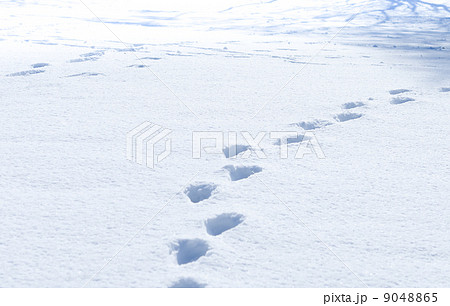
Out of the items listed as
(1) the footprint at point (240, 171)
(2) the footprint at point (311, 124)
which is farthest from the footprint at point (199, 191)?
(2) the footprint at point (311, 124)

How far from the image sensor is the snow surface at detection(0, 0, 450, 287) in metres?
1.81

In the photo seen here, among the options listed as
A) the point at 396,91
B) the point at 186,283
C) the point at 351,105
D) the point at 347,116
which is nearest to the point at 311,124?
the point at 347,116

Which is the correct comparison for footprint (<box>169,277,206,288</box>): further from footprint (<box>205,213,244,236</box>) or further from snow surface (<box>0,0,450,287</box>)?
footprint (<box>205,213,244,236</box>)

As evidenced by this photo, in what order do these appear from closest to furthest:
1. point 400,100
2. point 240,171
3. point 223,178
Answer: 1. point 223,178
2. point 240,171
3. point 400,100

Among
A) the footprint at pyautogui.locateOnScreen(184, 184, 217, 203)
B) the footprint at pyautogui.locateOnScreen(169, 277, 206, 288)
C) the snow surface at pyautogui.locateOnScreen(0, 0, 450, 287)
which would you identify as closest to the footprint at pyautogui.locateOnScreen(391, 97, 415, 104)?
the snow surface at pyautogui.locateOnScreen(0, 0, 450, 287)

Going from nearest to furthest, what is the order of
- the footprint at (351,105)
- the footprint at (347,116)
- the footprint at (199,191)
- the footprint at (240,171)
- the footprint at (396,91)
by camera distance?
the footprint at (199,191) → the footprint at (240,171) → the footprint at (347,116) → the footprint at (351,105) → the footprint at (396,91)

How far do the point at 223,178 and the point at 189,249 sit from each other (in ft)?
2.21

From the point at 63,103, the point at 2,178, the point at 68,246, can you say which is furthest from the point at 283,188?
the point at 63,103

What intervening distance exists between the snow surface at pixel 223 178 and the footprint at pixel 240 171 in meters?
0.02

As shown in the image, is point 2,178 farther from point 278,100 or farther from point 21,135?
point 278,100

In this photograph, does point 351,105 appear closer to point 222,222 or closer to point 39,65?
point 222,222

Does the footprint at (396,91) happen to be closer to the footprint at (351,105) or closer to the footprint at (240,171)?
the footprint at (351,105)

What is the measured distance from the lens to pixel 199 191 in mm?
2439

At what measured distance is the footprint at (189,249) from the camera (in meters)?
1.91
